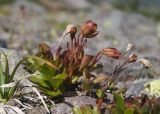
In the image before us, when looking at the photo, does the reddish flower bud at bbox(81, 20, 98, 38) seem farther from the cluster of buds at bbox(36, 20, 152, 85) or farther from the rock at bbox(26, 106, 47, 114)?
the rock at bbox(26, 106, 47, 114)

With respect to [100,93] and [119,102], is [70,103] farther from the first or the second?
[119,102]

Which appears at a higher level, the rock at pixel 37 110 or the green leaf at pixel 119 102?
the green leaf at pixel 119 102

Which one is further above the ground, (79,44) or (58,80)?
(79,44)

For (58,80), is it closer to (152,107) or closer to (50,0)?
(152,107)

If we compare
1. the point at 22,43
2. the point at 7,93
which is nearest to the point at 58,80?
the point at 7,93

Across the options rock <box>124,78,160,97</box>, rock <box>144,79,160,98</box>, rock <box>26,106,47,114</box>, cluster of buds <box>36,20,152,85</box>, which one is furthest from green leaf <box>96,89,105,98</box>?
rock <box>144,79,160,98</box>

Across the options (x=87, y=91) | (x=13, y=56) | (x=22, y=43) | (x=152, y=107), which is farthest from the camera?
(x=22, y=43)

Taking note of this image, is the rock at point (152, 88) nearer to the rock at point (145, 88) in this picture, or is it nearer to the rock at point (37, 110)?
the rock at point (145, 88)

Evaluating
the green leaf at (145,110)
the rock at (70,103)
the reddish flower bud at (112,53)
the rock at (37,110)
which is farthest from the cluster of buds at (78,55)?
the green leaf at (145,110)
